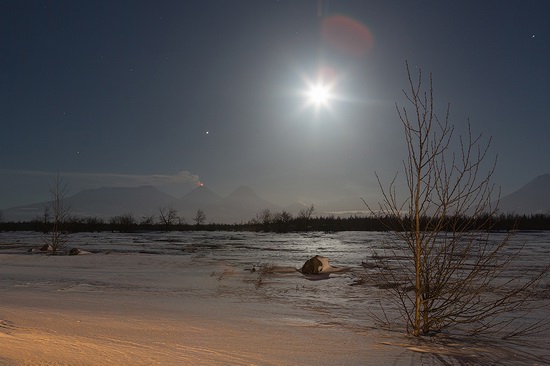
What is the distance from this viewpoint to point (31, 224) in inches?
3078

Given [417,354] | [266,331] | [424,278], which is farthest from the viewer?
[424,278]

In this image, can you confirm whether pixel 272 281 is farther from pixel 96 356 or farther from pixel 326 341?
pixel 96 356

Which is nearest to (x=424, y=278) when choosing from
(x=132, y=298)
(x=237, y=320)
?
(x=237, y=320)

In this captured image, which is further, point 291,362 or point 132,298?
point 132,298

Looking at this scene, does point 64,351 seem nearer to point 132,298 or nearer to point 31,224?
point 132,298

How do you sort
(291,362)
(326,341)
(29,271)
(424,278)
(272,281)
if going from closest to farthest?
(291,362), (326,341), (424,278), (272,281), (29,271)

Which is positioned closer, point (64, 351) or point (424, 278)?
point (64, 351)

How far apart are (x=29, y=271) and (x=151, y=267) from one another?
3.97m

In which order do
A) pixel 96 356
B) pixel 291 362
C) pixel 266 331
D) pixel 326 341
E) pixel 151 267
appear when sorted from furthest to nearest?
A: pixel 151 267 < pixel 266 331 < pixel 326 341 < pixel 291 362 < pixel 96 356

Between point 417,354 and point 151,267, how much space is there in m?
12.9

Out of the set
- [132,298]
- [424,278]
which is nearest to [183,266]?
[132,298]

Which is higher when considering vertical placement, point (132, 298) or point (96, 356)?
point (96, 356)

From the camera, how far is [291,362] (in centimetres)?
398

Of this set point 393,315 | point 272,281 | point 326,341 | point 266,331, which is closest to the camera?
point 326,341
